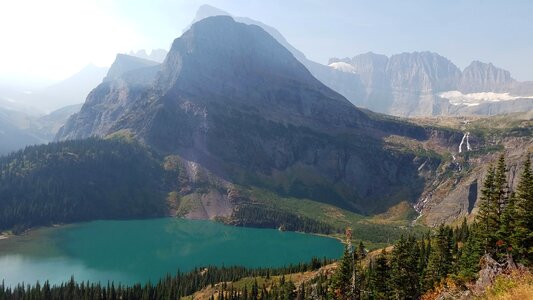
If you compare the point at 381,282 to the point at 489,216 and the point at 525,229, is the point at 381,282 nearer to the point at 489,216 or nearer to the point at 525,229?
the point at 489,216

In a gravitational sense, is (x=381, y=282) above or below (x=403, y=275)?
below

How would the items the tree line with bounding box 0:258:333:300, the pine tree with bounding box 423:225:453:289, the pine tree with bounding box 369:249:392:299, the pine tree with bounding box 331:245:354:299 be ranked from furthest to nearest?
the tree line with bounding box 0:258:333:300
the pine tree with bounding box 423:225:453:289
the pine tree with bounding box 369:249:392:299
the pine tree with bounding box 331:245:354:299

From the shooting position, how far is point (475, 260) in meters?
80.6

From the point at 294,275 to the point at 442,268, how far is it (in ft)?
253

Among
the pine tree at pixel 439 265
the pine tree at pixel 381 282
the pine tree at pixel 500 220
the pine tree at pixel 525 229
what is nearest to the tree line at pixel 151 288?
the pine tree at pixel 439 265

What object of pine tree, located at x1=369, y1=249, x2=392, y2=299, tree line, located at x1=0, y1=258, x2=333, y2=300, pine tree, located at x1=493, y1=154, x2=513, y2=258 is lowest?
tree line, located at x1=0, y1=258, x2=333, y2=300

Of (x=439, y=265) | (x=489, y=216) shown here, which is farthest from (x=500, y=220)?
(x=439, y=265)

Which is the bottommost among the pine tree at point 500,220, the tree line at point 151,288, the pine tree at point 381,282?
the tree line at point 151,288

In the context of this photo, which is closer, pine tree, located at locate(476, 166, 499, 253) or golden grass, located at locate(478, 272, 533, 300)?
golden grass, located at locate(478, 272, 533, 300)

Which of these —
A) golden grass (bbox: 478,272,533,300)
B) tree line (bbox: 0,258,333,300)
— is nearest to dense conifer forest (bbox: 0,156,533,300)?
tree line (bbox: 0,258,333,300)

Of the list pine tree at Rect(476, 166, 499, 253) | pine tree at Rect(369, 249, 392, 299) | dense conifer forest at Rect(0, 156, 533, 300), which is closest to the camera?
dense conifer forest at Rect(0, 156, 533, 300)

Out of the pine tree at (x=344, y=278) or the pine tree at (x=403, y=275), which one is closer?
the pine tree at (x=403, y=275)

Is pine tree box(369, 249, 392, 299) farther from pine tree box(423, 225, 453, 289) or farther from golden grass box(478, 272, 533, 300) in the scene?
golden grass box(478, 272, 533, 300)

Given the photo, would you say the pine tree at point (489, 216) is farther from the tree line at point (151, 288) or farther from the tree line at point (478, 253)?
the tree line at point (151, 288)
